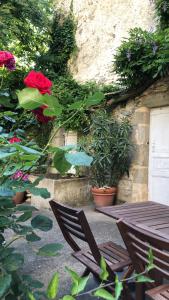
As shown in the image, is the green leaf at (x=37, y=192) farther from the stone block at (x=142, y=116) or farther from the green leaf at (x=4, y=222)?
the stone block at (x=142, y=116)

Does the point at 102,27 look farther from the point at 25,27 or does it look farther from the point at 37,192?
the point at 37,192

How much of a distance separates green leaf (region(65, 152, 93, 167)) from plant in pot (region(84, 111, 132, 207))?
432 cm

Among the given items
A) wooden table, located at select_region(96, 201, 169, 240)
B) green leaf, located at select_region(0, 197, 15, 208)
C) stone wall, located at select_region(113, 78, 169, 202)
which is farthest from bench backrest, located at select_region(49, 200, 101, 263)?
stone wall, located at select_region(113, 78, 169, 202)

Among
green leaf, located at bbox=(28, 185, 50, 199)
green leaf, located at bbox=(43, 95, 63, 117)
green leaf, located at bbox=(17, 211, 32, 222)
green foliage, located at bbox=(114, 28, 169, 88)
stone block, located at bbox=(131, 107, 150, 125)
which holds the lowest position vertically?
green leaf, located at bbox=(17, 211, 32, 222)

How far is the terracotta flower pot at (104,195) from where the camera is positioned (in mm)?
5332

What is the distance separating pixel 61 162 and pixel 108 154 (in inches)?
175

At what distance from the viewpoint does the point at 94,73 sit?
6.90 metres

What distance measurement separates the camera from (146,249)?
4.85ft

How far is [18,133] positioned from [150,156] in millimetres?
4118

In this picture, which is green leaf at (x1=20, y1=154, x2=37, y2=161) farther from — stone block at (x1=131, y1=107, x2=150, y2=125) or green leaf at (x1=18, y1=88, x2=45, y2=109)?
stone block at (x1=131, y1=107, x2=150, y2=125)

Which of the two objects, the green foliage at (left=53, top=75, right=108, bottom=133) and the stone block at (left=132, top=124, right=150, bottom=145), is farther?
the green foliage at (left=53, top=75, right=108, bottom=133)

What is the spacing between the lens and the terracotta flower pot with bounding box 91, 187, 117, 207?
5332mm

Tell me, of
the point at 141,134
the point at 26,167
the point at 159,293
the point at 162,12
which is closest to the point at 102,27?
the point at 162,12

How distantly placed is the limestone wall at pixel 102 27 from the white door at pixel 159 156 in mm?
1741
